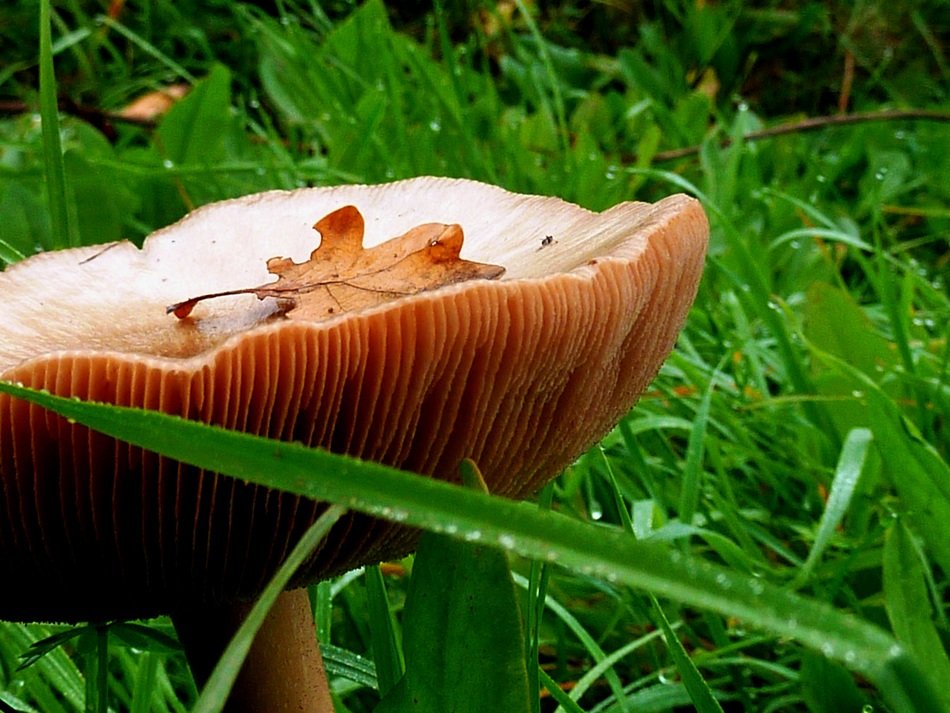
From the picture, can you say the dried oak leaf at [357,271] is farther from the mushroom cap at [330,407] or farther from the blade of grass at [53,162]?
the blade of grass at [53,162]

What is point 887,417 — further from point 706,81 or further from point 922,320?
point 706,81

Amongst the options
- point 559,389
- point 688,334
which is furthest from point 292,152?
point 559,389

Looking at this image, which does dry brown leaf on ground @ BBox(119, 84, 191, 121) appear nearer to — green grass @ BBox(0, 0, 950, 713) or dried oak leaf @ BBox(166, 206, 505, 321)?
green grass @ BBox(0, 0, 950, 713)

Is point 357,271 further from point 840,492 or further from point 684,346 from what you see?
point 684,346

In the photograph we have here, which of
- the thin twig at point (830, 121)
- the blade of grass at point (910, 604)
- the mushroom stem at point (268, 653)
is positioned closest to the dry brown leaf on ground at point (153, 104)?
the thin twig at point (830, 121)

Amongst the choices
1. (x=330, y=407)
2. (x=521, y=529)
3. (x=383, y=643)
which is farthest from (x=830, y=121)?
(x=521, y=529)

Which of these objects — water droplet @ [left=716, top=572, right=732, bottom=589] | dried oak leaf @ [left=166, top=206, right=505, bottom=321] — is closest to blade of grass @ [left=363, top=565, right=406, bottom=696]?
dried oak leaf @ [left=166, top=206, right=505, bottom=321]
